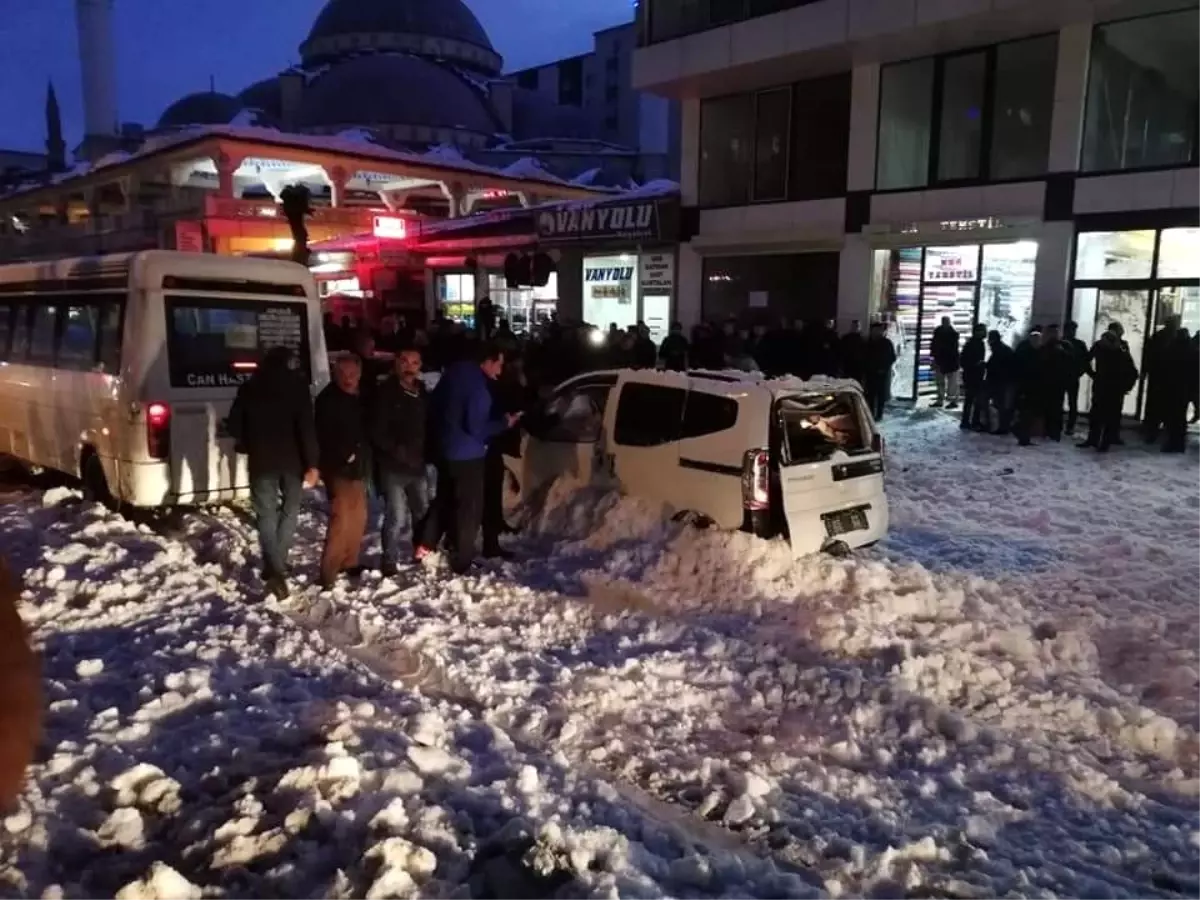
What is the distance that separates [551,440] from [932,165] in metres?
12.4

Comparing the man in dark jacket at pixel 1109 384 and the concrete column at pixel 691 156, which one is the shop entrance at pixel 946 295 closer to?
the man in dark jacket at pixel 1109 384

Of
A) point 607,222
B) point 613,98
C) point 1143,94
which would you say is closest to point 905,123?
point 1143,94

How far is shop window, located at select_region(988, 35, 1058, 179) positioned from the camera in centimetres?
1658

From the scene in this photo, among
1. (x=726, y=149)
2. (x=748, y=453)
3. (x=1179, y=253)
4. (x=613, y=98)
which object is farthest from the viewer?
(x=613, y=98)

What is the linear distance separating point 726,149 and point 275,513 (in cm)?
1660

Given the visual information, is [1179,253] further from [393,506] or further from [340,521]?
[340,521]

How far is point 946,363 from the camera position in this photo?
55.4 ft

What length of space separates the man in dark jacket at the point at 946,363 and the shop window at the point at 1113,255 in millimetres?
2204

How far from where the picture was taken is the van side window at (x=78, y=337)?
9211mm

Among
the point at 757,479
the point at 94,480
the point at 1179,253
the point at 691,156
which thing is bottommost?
the point at 94,480

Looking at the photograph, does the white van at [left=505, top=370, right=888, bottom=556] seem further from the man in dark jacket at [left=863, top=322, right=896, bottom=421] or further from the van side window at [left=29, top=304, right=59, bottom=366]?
the man in dark jacket at [left=863, top=322, right=896, bottom=421]

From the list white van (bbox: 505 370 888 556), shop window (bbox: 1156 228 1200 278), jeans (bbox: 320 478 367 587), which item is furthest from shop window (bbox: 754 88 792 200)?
jeans (bbox: 320 478 367 587)

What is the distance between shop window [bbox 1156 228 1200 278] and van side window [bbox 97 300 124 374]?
583 inches

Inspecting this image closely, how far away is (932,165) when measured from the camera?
18.0 meters
